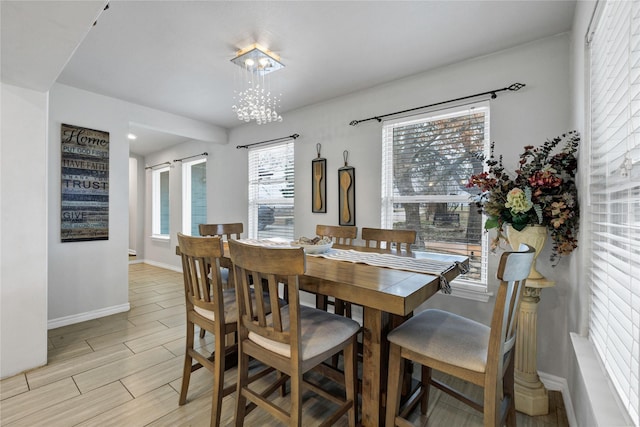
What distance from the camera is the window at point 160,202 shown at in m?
6.04

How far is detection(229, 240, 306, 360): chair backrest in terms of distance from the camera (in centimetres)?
118

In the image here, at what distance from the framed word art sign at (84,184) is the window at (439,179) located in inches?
127

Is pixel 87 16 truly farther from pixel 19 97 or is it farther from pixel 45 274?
pixel 45 274

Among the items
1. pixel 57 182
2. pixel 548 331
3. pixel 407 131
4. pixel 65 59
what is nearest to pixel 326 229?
pixel 407 131

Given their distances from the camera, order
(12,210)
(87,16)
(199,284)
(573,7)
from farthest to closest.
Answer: (12,210), (573,7), (199,284), (87,16)

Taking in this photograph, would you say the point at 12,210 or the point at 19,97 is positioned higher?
the point at 19,97

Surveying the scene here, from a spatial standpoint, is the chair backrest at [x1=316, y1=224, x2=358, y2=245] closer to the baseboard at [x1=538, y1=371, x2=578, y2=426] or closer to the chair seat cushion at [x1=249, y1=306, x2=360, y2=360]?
the chair seat cushion at [x1=249, y1=306, x2=360, y2=360]

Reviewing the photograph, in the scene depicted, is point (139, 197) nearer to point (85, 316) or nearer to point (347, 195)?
point (85, 316)

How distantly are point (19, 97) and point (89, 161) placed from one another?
1.20m

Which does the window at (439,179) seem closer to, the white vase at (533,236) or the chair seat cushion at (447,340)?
the white vase at (533,236)

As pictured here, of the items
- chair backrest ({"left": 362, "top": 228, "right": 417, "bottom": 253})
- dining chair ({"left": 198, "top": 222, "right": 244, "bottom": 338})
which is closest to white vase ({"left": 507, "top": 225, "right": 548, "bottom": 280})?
chair backrest ({"left": 362, "top": 228, "right": 417, "bottom": 253})

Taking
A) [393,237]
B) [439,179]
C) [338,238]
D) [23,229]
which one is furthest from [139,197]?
[439,179]

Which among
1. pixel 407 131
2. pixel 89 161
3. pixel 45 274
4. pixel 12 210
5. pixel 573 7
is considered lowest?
pixel 45 274

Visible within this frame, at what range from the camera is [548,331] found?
2117 mm
